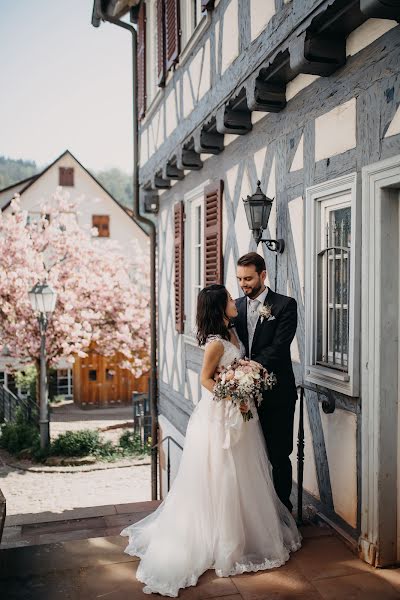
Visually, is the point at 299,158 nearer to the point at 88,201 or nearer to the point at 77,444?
the point at 77,444

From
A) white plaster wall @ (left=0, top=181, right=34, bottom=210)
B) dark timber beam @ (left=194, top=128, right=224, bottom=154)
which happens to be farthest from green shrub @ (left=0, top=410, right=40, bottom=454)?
white plaster wall @ (left=0, top=181, right=34, bottom=210)

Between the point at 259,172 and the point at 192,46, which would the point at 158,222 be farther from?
the point at 259,172

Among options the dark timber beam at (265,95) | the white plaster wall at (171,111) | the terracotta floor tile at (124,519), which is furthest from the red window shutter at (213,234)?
the terracotta floor tile at (124,519)

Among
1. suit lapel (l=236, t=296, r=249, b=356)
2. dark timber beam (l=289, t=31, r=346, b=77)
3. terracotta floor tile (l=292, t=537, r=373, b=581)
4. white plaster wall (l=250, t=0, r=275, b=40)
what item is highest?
white plaster wall (l=250, t=0, r=275, b=40)

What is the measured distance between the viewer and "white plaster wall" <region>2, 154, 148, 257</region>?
75.1 feet

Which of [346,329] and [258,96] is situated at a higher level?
[258,96]

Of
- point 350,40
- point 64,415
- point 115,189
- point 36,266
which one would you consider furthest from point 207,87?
point 115,189

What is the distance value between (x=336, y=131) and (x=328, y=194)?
1.40 feet

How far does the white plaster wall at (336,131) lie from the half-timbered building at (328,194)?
1cm

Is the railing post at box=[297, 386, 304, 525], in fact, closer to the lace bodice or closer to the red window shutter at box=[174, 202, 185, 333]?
the lace bodice

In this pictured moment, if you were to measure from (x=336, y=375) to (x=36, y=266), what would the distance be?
14143mm

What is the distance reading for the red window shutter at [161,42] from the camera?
855cm

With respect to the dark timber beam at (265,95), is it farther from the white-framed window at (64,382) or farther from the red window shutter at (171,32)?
the white-framed window at (64,382)

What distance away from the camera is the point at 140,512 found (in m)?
5.77
